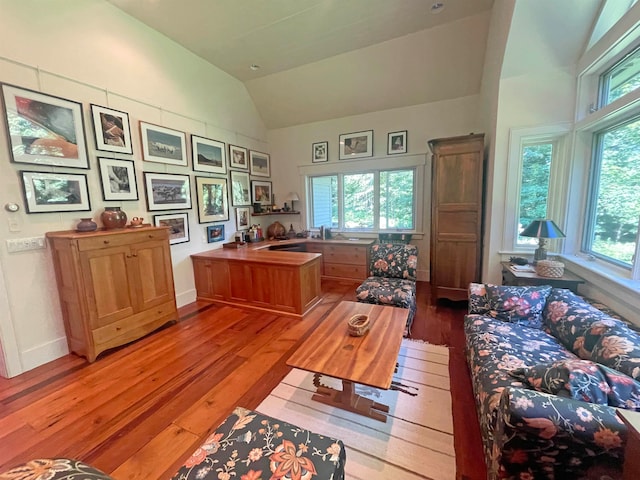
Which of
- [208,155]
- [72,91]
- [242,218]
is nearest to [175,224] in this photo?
[208,155]

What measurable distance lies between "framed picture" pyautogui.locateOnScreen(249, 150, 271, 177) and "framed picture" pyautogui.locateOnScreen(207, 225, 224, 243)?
137 cm

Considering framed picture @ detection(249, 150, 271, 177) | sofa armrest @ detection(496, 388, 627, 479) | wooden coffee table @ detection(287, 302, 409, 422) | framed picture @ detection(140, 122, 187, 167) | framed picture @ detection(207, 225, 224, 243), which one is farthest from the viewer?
framed picture @ detection(249, 150, 271, 177)

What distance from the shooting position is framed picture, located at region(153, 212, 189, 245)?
351 cm

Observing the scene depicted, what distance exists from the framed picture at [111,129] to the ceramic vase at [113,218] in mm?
694

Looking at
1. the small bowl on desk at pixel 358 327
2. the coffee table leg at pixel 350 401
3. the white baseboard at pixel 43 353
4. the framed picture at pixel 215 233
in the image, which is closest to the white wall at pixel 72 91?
the white baseboard at pixel 43 353

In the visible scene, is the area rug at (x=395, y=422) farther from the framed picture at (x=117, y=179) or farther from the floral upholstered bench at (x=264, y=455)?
the framed picture at (x=117, y=179)

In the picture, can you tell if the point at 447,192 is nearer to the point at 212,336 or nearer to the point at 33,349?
the point at 212,336

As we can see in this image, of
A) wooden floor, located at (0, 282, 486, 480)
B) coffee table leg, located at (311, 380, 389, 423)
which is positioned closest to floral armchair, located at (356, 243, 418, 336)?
wooden floor, located at (0, 282, 486, 480)

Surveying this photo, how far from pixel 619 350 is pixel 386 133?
4.20 meters

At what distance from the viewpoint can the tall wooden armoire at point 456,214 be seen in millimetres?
3365

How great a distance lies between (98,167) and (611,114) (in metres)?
4.86

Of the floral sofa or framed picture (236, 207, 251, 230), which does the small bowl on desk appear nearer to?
the floral sofa

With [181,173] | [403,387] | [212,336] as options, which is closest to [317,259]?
[212,336]

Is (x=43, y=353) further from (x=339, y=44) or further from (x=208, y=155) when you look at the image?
(x=339, y=44)
